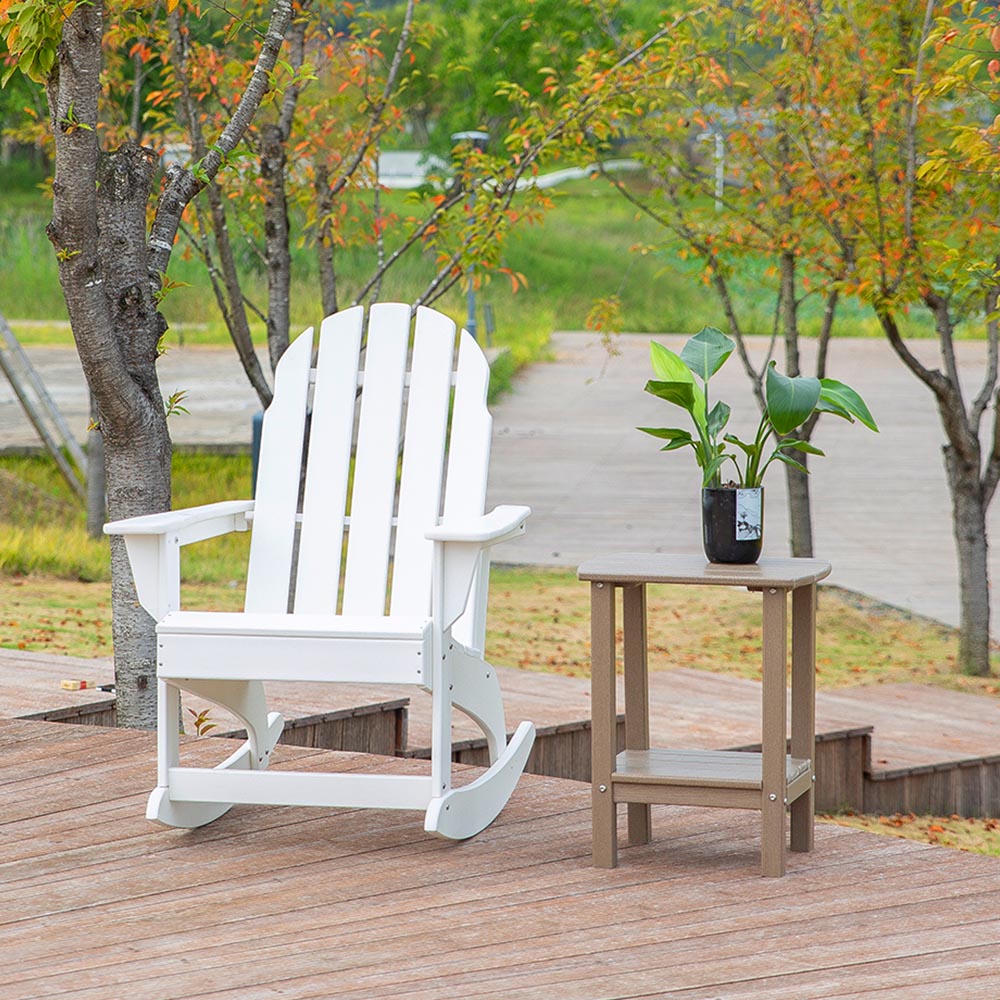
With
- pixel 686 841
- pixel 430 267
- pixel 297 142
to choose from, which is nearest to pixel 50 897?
pixel 686 841

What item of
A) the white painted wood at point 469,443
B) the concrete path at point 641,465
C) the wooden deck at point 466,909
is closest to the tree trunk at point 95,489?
the concrete path at point 641,465

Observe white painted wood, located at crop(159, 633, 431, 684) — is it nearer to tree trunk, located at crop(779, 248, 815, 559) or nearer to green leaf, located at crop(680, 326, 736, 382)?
green leaf, located at crop(680, 326, 736, 382)

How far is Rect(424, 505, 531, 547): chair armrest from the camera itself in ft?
8.52

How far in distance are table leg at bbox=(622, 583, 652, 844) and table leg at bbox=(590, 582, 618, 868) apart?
15 centimetres

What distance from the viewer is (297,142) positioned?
537 cm

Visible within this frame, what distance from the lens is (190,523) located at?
2830 mm

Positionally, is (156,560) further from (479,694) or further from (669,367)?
(669,367)

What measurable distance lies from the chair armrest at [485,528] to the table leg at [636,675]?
0.24 meters

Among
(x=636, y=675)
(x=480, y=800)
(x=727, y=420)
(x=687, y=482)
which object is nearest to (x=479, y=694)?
(x=480, y=800)

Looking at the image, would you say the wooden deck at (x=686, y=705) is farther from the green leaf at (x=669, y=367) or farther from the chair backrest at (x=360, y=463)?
the green leaf at (x=669, y=367)

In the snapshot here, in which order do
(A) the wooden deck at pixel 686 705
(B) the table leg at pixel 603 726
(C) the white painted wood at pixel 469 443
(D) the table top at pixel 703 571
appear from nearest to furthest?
(D) the table top at pixel 703 571, (B) the table leg at pixel 603 726, (C) the white painted wood at pixel 469 443, (A) the wooden deck at pixel 686 705

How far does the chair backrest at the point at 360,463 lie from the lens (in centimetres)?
306

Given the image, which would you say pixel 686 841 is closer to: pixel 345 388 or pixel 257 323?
pixel 345 388

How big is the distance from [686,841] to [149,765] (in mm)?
1184
